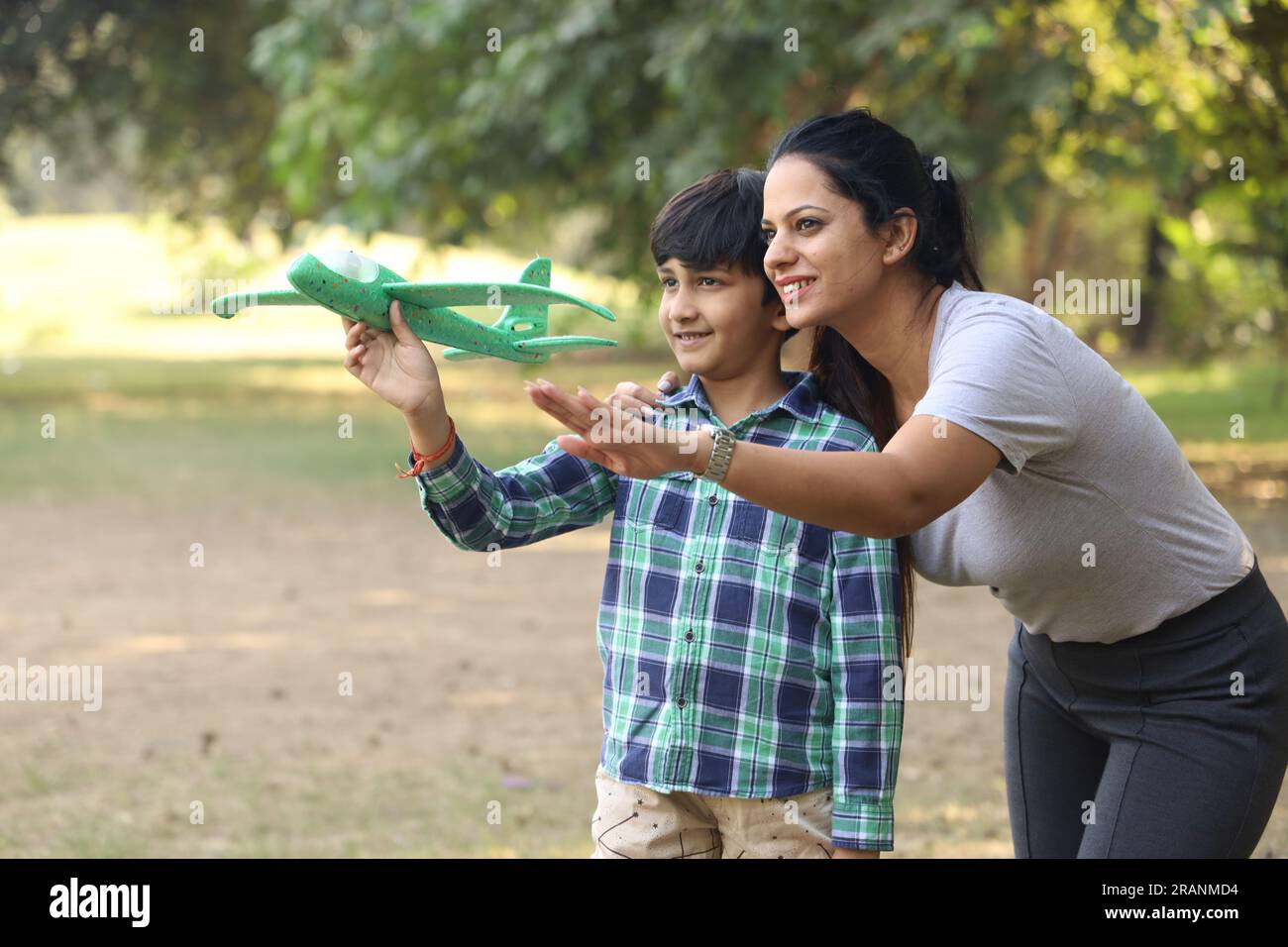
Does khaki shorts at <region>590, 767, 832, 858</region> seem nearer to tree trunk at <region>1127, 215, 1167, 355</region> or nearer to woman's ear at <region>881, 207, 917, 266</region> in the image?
woman's ear at <region>881, 207, 917, 266</region>

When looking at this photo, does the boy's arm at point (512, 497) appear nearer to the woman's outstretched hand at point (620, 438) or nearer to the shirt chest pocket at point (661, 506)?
the shirt chest pocket at point (661, 506)

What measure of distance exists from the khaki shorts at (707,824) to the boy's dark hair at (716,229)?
36.6 inches

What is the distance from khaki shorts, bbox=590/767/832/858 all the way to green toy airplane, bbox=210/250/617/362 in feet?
2.68

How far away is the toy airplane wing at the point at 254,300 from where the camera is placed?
101 inches

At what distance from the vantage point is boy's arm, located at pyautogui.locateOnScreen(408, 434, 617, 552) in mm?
2811

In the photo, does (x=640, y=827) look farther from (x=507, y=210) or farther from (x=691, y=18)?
(x=507, y=210)

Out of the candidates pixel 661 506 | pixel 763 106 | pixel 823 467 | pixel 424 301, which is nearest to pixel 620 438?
pixel 823 467

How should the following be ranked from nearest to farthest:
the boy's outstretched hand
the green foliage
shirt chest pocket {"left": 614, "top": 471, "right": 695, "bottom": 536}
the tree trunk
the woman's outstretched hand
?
the woman's outstretched hand → the boy's outstretched hand → shirt chest pocket {"left": 614, "top": 471, "right": 695, "bottom": 536} → the green foliage → the tree trunk

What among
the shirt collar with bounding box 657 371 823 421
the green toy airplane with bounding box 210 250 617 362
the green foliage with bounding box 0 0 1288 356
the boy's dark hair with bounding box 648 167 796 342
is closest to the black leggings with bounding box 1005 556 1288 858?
the shirt collar with bounding box 657 371 823 421

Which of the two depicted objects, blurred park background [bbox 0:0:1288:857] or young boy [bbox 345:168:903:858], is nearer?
young boy [bbox 345:168:903:858]

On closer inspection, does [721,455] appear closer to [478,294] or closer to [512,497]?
[478,294]

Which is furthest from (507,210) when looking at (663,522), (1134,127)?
(663,522)

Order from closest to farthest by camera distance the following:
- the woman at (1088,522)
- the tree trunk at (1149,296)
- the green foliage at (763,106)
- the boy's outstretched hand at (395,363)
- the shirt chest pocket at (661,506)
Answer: the woman at (1088,522) → the boy's outstretched hand at (395,363) → the shirt chest pocket at (661,506) → the green foliage at (763,106) → the tree trunk at (1149,296)

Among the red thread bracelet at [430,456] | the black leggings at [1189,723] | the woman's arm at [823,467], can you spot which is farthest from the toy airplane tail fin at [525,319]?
the black leggings at [1189,723]
